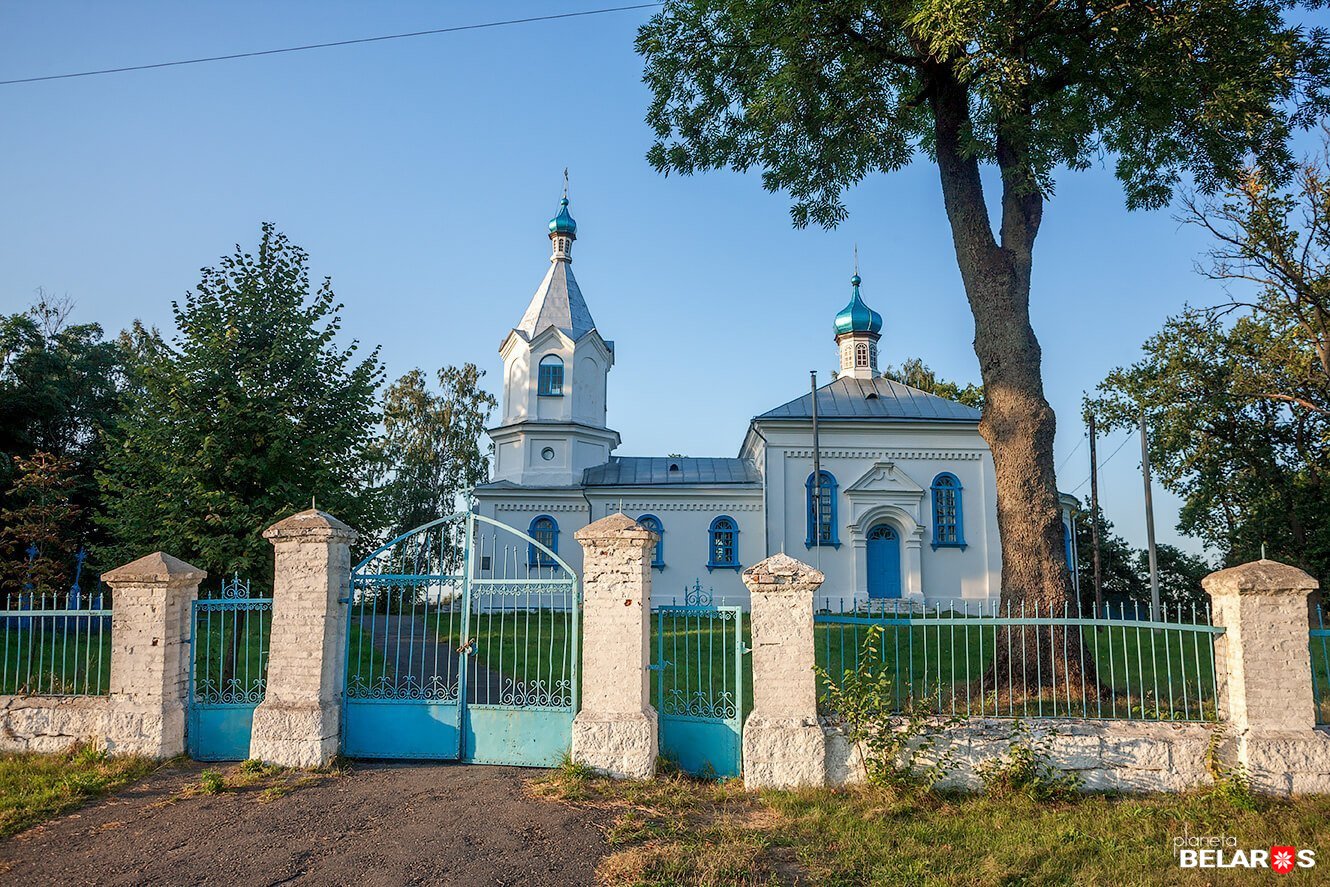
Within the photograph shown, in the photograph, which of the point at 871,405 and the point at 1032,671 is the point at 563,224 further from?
the point at 1032,671

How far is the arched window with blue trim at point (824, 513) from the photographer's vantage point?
22984 mm

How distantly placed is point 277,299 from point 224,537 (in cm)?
304

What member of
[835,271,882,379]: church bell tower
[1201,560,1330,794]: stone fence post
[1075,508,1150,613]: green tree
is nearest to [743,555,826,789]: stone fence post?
[1201,560,1330,794]: stone fence post

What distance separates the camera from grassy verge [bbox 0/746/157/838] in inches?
258

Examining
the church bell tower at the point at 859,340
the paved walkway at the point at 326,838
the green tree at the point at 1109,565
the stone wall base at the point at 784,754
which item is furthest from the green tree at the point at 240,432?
the green tree at the point at 1109,565

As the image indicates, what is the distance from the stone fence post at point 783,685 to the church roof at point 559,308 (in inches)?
717

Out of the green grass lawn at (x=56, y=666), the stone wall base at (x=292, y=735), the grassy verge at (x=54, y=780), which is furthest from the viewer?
the green grass lawn at (x=56, y=666)

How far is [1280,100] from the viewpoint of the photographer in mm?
10664

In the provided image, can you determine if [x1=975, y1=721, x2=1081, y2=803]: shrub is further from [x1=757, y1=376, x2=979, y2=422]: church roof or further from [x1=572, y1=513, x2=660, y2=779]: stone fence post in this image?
[x1=757, y1=376, x2=979, y2=422]: church roof

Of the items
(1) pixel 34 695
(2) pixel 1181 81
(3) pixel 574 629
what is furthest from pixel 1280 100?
(1) pixel 34 695

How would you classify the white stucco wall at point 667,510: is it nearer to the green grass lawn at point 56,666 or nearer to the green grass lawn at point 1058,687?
the green grass lawn at point 56,666

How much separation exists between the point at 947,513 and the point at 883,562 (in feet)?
7.03

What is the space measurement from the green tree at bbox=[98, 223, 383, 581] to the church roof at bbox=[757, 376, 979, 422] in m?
14.0

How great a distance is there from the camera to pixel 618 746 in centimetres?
724
